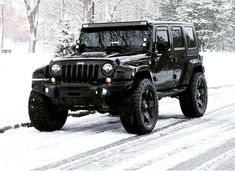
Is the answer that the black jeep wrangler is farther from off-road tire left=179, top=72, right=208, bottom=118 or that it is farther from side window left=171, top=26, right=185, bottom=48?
off-road tire left=179, top=72, right=208, bottom=118

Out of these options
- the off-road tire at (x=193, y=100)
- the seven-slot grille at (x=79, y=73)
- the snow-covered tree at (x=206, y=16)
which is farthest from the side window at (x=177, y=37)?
the snow-covered tree at (x=206, y=16)

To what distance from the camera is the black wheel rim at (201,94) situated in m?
11.2

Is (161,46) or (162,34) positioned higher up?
(162,34)

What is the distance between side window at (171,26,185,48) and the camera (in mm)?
10531

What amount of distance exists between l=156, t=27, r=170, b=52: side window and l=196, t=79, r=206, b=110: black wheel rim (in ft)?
4.94

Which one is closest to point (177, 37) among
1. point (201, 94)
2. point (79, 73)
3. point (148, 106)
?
point (201, 94)

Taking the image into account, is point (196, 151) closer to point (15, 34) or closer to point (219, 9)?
point (219, 9)

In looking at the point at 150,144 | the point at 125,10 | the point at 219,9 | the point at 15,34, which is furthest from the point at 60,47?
the point at 15,34

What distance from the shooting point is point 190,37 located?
37.1 ft

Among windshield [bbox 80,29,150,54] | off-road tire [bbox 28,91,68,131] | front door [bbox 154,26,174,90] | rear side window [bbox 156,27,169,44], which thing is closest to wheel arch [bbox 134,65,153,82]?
front door [bbox 154,26,174,90]

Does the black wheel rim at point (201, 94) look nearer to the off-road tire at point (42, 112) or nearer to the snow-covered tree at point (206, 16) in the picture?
the off-road tire at point (42, 112)

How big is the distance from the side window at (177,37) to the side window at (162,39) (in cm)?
30

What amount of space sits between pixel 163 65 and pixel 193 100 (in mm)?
1419

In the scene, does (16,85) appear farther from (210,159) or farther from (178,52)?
(210,159)
